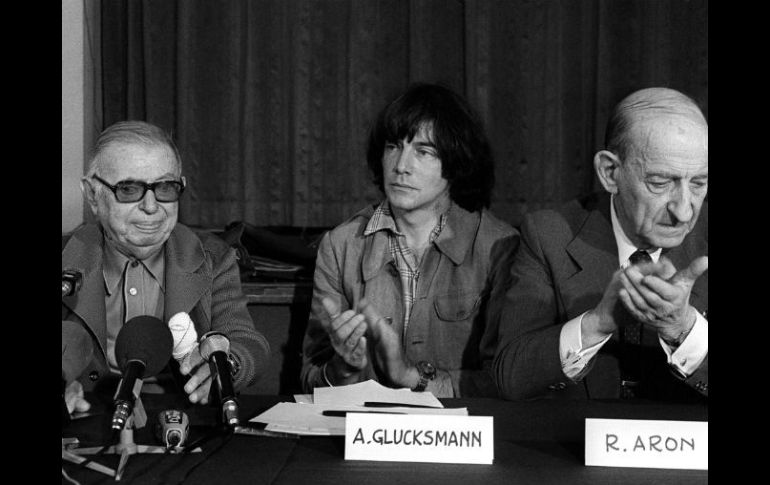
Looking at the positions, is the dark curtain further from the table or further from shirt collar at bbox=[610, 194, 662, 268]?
the table

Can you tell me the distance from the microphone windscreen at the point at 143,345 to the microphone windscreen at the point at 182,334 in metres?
0.16

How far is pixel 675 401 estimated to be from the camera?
1.55 meters

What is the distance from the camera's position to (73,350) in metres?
1.28

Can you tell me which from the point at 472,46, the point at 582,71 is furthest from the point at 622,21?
the point at 472,46

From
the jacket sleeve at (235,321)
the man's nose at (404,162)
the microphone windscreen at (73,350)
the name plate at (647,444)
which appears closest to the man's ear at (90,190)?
the jacket sleeve at (235,321)

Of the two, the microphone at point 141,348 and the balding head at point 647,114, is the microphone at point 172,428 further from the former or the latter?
the balding head at point 647,114

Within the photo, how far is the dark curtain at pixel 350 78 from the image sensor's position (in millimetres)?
3494

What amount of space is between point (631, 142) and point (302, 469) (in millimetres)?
914

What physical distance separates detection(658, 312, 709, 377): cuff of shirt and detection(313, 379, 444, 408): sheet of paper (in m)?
0.41

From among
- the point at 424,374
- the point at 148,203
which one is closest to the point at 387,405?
the point at 424,374

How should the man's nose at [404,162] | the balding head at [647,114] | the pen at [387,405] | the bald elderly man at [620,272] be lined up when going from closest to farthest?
the pen at [387,405]
the bald elderly man at [620,272]
the balding head at [647,114]
the man's nose at [404,162]

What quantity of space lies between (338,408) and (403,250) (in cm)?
78

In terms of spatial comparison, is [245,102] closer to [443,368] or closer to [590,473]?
[443,368]
